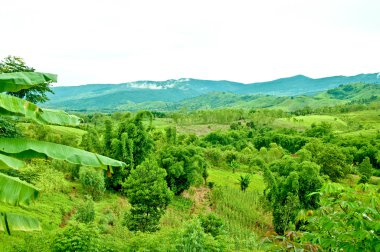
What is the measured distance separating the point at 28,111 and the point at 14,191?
1203 mm

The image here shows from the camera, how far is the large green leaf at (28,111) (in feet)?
15.1

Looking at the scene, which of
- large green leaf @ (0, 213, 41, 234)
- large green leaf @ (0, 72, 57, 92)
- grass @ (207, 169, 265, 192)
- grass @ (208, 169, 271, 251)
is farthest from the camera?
grass @ (207, 169, 265, 192)

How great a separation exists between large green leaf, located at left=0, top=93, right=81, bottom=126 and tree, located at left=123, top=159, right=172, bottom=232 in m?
12.5

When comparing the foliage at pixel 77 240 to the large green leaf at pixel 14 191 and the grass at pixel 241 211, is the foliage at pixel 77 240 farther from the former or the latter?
the grass at pixel 241 211

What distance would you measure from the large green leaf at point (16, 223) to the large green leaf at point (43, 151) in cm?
89

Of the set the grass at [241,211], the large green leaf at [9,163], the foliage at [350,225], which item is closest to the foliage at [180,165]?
the grass at [241,211]

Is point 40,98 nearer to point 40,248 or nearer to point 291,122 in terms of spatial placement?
point 40,248

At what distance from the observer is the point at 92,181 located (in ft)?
73.8

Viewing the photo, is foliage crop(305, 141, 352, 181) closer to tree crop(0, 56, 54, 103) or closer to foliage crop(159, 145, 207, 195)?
foliage crop(159, 145, 207, 195)

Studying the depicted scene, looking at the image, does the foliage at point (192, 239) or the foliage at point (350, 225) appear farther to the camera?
the foliage at point (192, 239)

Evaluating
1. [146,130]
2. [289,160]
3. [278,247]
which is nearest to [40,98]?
[278,247]

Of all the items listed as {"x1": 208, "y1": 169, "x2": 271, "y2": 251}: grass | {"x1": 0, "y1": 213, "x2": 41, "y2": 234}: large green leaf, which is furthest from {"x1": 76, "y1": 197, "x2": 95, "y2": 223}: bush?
{"x1": 0, "y1": 213, "x2": 41, "y2": 234}: large green leaf

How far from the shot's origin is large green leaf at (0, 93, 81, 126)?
460 cm

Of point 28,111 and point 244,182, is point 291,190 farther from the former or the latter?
point 28,111
